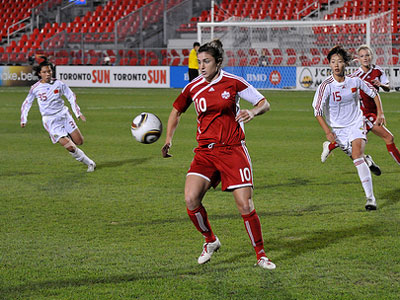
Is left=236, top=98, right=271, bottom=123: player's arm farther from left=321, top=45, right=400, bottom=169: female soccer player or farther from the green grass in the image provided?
left=321, top=45, right=400, bottom=169: female soccer player

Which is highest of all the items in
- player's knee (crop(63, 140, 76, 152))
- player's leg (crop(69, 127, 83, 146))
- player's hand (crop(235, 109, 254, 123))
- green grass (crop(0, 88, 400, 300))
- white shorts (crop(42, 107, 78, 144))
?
player's hand (crop(235, 109, 254, 123))

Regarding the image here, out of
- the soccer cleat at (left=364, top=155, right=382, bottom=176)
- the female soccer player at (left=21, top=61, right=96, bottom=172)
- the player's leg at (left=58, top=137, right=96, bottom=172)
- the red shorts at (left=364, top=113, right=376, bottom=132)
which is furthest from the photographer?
the female soccer player at (left=21, top=61, right=96, bottom=172)

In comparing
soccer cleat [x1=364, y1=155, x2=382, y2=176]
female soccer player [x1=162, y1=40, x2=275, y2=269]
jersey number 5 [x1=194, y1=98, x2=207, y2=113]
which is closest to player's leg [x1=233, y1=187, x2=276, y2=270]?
female soccer player [x1=162, y1=40, x2=275, y2=269]

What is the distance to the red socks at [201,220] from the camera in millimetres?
5523

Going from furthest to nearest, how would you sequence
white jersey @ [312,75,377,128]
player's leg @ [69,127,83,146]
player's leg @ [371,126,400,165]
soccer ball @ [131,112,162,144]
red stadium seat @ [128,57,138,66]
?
1. red stadium seat @ [128,57,138,66]
2. player's leg @ [69,127,83,146]
3. player's leg @ [371,126,400,165]
4. white jersey @ [312,75,377,128]
5. soccer ball @ [131,112,162,144]

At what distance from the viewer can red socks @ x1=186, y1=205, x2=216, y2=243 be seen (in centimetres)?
552

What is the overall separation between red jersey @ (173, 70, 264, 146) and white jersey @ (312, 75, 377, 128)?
2.46m

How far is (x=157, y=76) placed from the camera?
31.3 metres

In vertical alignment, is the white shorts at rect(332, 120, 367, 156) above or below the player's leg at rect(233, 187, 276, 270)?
above

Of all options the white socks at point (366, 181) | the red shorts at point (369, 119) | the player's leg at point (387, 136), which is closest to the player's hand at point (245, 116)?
the white socks at point (366, 181)

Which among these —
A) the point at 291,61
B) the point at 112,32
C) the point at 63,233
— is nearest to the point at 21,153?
the point at 63,233

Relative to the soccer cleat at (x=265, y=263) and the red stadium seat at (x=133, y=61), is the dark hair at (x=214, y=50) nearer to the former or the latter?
the soccer cleat at (x=265, y=263)

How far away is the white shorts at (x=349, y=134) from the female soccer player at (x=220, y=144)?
2.67 meters

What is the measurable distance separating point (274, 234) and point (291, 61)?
2209cm
